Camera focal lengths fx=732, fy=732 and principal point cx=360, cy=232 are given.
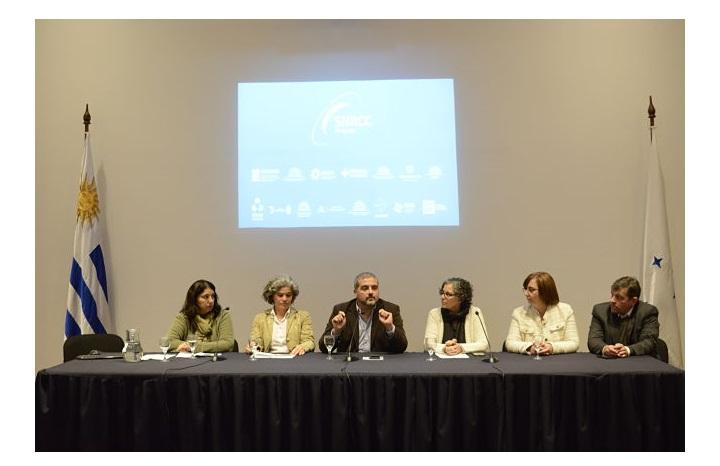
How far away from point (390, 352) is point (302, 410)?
88cm

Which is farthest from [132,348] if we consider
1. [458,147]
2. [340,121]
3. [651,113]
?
[651,113]

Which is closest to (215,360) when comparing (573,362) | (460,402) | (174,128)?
(460,402)

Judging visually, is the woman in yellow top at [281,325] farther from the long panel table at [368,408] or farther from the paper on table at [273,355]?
the long panel table at [368,408]

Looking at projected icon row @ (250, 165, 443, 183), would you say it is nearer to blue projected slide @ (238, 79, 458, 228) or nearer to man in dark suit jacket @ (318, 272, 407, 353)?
blue projected slide @ (238, 79, 458, 228)

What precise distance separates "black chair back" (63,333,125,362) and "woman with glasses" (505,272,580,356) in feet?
7.83

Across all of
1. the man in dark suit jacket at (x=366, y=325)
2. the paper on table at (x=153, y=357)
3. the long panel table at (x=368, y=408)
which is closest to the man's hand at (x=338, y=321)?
the man in dark suit jacket at (x=366, y=325)

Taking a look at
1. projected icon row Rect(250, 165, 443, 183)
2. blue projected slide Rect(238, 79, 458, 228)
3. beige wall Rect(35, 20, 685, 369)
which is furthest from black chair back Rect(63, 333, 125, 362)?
projected icon row Rect(250, 165, 443, 183)

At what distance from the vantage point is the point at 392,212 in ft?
18.1

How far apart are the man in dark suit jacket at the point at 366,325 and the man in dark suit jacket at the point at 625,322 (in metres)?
1.06

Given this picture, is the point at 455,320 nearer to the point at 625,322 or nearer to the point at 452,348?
the point at 452,348

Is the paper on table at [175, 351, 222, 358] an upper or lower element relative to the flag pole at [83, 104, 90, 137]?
lower

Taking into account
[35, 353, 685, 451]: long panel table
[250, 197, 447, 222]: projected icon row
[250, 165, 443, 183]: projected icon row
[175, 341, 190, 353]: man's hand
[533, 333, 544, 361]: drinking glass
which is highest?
[250, 165, 443, 183]: projected icon row

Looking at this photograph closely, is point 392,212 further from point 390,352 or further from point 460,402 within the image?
point 460,402

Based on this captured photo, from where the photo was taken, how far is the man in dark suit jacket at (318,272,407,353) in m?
4.09
